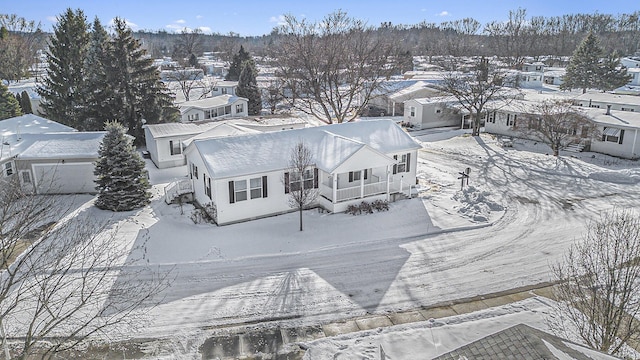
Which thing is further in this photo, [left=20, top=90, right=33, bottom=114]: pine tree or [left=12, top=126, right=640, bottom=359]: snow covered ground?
[left=20, top=90, right=33, bottom=114]: pine tree

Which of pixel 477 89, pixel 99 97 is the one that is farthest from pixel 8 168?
pixel 477 89

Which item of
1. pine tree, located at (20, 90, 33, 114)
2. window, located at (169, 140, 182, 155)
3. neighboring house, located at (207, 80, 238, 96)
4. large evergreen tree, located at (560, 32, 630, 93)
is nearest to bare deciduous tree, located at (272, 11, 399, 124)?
window, located at (169, 140, 182, 155)

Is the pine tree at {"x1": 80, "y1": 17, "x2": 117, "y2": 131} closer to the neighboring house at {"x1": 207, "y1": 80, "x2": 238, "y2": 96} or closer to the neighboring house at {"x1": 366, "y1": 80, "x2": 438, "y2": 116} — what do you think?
the neighboring house at {"x1": 207, "y1": 80, "x2": 238, "y2": 96}

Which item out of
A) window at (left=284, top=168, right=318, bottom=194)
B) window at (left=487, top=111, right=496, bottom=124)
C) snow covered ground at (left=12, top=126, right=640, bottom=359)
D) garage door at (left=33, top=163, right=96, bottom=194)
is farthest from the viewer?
window at (left=487, top=111, right=496, bottom=124)

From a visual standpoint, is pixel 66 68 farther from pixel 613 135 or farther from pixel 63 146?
pixel 613 135

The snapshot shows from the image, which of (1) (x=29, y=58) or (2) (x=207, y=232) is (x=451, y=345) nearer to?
(2) (x=207, y=232)

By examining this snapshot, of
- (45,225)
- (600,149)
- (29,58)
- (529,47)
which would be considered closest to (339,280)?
(45,225)
